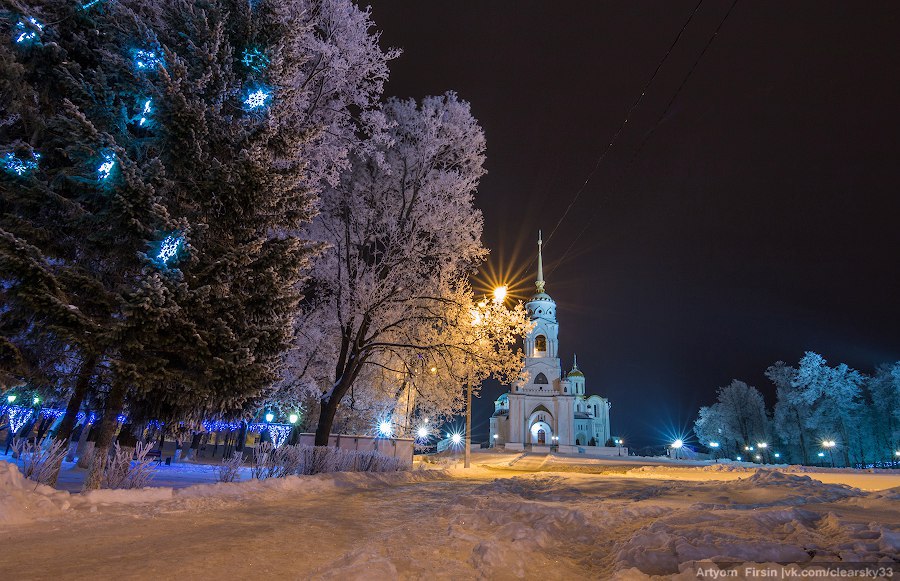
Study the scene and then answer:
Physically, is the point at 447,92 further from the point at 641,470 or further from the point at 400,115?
the point at 641,470

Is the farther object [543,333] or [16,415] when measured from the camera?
[543,333]

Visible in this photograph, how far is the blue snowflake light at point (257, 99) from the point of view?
28.8ft

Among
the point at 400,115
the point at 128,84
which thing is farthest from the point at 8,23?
the point at 400,115

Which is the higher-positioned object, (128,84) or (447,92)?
(447,92)

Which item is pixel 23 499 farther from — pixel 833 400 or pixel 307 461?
pixel 833 400

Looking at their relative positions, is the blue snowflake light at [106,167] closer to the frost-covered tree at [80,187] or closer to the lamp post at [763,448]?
the frost-covered tree at [80,187]

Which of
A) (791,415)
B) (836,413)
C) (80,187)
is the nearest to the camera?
(80,187)

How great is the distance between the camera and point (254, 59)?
889cm

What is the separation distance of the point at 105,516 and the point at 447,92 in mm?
14824

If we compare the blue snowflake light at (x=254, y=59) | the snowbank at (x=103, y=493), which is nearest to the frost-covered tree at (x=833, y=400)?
the snowbank at (x=103, y=493)

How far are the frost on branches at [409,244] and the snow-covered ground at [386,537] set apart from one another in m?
7.62

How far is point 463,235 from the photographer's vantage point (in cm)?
1644

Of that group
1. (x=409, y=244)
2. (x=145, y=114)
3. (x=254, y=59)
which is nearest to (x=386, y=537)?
(x=145, y=114)

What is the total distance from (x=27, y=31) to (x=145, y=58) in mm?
1812
